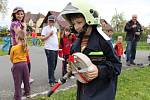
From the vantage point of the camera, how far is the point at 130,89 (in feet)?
27.6

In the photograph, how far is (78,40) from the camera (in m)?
4.01

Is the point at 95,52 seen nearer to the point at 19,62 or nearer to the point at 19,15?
the point at 19,62

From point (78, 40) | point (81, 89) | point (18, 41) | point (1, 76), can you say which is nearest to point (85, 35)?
point (78, 40)

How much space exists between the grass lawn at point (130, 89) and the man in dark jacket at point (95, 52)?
324 centimetres

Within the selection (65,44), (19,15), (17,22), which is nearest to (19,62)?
(17,22)

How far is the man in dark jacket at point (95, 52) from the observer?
12.2 feet

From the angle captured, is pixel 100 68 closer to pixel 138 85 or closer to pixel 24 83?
pixel 24 83

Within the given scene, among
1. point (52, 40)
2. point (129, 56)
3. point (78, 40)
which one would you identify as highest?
point (78, 40)

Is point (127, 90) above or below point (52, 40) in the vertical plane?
below

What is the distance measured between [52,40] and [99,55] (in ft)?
18.1

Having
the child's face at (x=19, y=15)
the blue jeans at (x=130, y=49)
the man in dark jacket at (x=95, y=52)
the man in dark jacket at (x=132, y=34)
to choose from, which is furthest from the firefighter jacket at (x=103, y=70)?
the blue jeans at (x=130, y=49)

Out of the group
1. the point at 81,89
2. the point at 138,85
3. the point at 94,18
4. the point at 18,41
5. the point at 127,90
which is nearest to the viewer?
the point at 94,18

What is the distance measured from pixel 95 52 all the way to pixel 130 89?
4766mm

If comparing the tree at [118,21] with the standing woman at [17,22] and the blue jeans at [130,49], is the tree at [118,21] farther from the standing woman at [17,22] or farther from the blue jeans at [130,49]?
the standing woman at [17,22]
